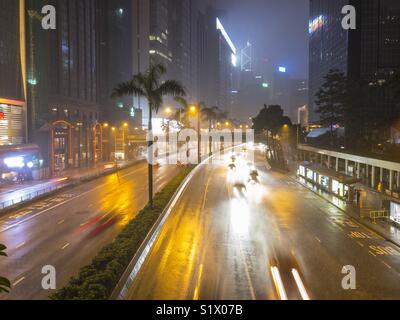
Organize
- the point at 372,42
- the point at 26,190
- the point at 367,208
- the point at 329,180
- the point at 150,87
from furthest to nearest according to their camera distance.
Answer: the point at 372,42, the point at 26,190, the point at 329,180, the point at 367,208, the point at 150,87

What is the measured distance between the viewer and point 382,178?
50.0 metres

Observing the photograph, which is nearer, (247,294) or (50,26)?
(247,294)

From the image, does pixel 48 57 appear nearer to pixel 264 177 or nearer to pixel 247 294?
pixel 264 177

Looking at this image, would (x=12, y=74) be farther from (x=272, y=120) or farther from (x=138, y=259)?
(x=272, y=120)

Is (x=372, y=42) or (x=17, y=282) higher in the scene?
(x=372, y=42)

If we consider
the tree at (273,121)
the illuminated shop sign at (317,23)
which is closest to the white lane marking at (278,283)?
the tree at (273,121)

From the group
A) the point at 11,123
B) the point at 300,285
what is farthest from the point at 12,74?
the point at 300,285

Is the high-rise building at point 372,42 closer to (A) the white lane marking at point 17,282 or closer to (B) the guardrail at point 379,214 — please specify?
(B) the guardrail at point 379,214

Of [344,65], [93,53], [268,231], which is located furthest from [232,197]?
[344,65]

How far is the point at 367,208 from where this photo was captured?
118 ft

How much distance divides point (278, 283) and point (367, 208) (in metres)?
21.3

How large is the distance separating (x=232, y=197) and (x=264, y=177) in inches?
808

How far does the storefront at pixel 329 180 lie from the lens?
132ft

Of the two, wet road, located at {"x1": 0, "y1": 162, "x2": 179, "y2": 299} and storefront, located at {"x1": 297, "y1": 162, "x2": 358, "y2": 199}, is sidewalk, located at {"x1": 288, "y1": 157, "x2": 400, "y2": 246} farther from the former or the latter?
wet road, located at {"x1": 0, "y1": 162, "x2": 179, "y2": 299}
